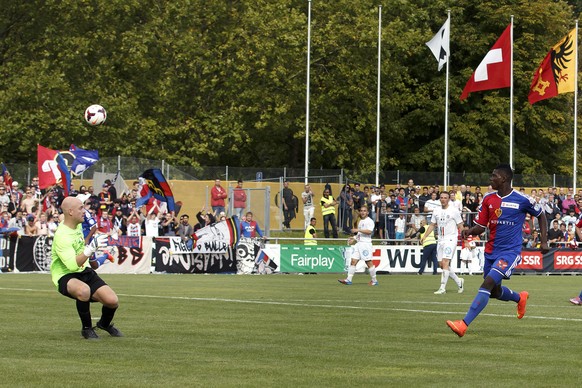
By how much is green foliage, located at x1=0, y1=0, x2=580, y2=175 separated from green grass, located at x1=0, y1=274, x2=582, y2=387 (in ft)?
101

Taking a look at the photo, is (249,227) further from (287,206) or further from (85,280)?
(85,280)

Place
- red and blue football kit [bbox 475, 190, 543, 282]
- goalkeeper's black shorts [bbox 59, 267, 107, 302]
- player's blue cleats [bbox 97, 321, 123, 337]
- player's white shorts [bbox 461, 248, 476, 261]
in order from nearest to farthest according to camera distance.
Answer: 1. goalkeeper's black shorts [bbox 59, 267, 107, 302]
2. player's blue cleats [bbox 97, 321, 123, 337]
3. red and blue football kit [bbox 475, 190, 543, 282]
4. player's white shorts [bbox 461, 248, 476, 261]

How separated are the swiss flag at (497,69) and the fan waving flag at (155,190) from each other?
46.2 ft

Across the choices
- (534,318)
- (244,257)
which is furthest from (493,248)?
(244,257)

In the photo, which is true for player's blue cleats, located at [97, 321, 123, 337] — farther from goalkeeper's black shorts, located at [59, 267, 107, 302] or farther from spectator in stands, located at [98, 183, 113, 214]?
spectator in stands, located at [98, 183, 113, 214]

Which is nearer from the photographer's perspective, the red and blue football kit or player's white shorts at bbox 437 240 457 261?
the red and blue football kit

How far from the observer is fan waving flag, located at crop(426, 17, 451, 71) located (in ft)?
165

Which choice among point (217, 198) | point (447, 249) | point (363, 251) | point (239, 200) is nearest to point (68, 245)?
point (447, 249)

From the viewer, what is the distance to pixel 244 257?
3997 centimetres

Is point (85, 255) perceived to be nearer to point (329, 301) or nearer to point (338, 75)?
point (329, 301)

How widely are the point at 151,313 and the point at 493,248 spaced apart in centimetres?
617

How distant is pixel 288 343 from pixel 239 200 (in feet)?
92.8

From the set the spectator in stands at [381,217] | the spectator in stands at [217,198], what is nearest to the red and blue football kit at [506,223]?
the spectator in stands at [217,198]

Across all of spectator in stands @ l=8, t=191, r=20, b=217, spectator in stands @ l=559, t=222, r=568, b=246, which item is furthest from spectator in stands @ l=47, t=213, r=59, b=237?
spectator in stands @ l=559, t=222, r=568, b=246
